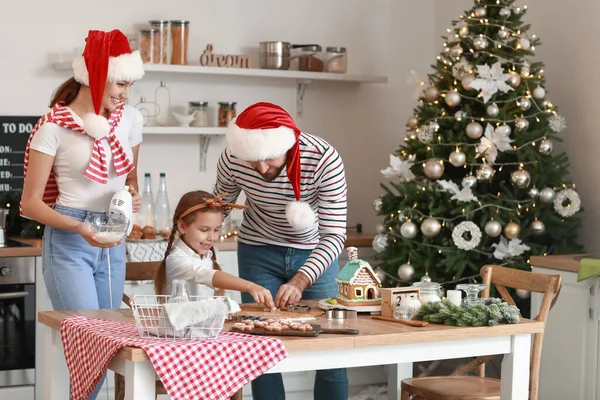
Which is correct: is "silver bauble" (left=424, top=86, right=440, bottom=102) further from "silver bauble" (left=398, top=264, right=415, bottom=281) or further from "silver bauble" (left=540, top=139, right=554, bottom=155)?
"silver bauble" (left=398, top=264, right=415, bottom=281)

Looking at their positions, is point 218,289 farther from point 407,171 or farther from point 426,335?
point 407,171

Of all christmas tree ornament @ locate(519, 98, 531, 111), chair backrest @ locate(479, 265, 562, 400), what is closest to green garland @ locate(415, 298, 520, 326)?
chair backrest @ locate(479, 265, 562, 400)

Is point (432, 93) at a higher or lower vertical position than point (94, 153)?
higher

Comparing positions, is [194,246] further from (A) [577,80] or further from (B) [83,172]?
(A) [577,80]

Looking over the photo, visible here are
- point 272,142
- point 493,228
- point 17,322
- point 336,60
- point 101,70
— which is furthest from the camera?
point 336,60

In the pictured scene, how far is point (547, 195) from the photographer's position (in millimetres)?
4137

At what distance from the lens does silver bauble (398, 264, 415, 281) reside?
421 centimetres

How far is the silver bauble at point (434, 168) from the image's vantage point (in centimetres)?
418

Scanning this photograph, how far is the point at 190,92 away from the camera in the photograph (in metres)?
4.77

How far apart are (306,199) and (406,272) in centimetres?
133

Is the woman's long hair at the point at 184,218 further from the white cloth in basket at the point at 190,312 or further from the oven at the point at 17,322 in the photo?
the oven at the point at 17,322

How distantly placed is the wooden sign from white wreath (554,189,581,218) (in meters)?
1.67

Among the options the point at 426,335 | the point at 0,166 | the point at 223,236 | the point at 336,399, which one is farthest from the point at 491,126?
the point at 0,166

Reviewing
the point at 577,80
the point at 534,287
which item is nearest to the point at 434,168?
the point at 577,80
